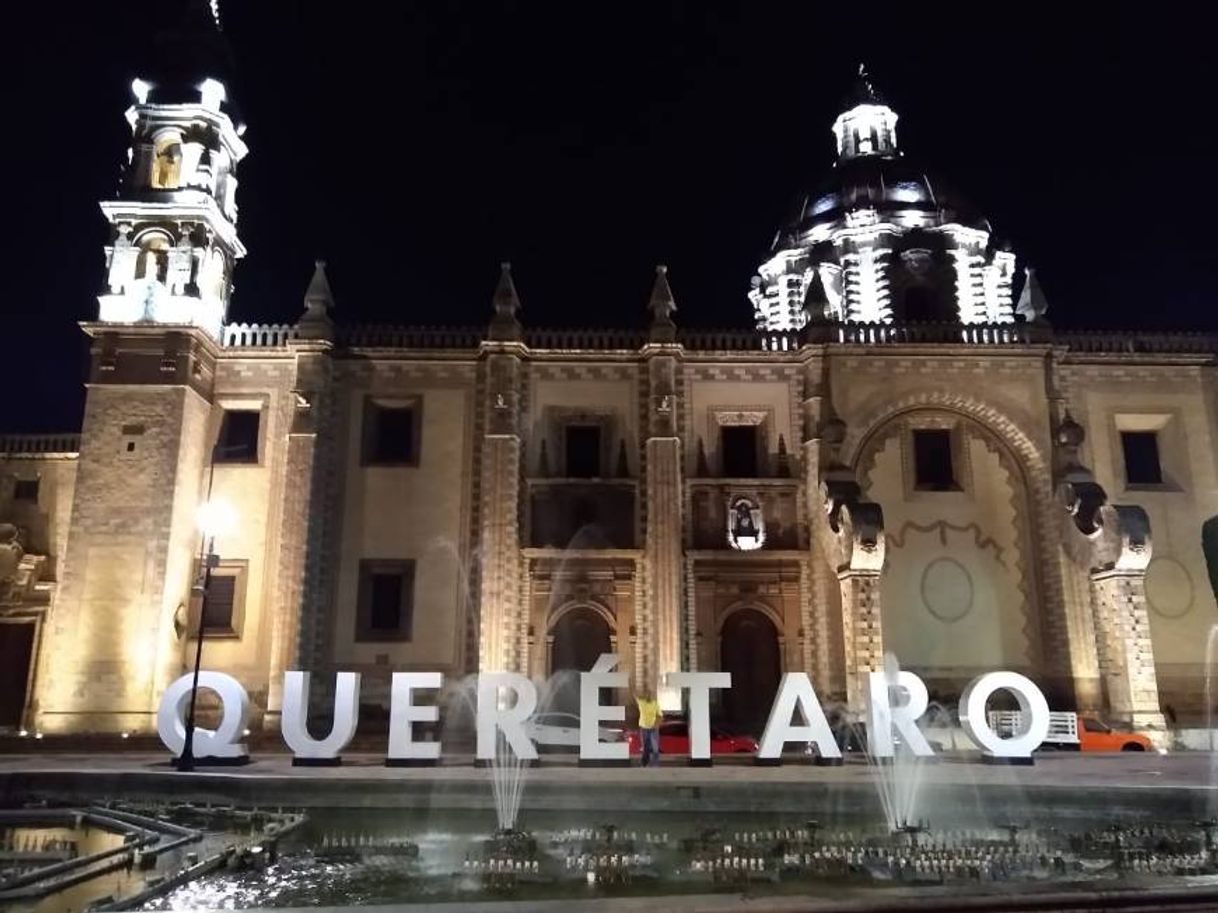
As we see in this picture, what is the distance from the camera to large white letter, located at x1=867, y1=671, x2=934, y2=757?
1784 centimetres

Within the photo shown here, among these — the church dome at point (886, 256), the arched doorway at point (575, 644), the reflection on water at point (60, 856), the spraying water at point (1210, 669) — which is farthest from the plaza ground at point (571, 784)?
the church dome at point (886, 256)

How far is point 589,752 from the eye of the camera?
18.0 m

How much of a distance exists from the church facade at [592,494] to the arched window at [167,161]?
17cm

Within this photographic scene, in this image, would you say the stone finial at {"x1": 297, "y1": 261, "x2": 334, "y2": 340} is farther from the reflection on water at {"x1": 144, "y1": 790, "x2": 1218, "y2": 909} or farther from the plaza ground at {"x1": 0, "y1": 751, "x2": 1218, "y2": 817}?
the reflection on water at {"x1": 144, "y1": 790, "x2": 1218, "y2": 909}

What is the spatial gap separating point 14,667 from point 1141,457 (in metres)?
30.9

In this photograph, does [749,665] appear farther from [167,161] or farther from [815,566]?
[167,161]

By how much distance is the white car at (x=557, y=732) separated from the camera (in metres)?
18.8

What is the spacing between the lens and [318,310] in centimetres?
2608

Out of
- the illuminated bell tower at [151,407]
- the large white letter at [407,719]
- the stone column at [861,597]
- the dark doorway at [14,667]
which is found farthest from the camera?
the dark doorway at [14,667]

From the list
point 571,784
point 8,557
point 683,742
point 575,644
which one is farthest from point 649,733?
point 8,557

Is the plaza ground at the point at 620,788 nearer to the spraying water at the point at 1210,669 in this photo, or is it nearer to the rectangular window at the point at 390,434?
the spraying water at the point at 1210,669

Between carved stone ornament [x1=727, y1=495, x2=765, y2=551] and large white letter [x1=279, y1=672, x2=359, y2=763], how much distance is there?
11219 mm

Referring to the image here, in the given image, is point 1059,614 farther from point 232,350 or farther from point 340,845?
point 232,350

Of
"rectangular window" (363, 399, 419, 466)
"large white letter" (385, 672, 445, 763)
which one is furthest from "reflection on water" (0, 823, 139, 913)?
"rectangular window" (363, 399, 419, 466)
